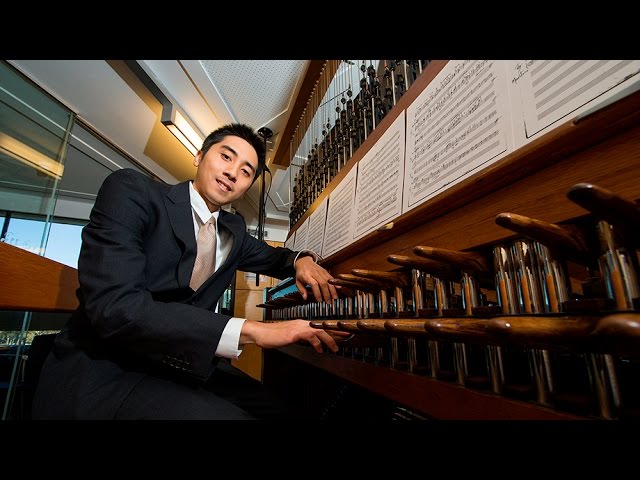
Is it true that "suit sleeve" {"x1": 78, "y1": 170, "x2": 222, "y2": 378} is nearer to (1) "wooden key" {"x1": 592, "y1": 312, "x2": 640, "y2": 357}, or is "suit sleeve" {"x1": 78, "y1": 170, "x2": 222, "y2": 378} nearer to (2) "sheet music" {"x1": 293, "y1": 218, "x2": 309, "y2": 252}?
(1) "wooden key" {"x1": 592, "y1": 312, "x2": 640, "y2": 357}

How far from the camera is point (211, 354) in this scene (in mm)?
969

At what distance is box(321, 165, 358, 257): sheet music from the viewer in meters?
1.60

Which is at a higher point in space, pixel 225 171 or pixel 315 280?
pixel 225 171

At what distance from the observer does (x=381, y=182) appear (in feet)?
4.42

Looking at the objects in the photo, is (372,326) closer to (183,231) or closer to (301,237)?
(183,231)

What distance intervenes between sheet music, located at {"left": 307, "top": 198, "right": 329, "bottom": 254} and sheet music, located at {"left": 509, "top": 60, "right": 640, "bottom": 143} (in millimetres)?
1313

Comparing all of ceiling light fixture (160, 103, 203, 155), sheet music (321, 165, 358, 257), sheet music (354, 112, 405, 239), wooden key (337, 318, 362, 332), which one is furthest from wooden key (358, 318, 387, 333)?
ceiling light fixture (160, 103, 203, 155)

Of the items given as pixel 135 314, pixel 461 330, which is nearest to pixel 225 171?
pixel 135 314

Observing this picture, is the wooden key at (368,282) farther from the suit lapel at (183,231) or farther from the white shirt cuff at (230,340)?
the suit lapel at (183,231)

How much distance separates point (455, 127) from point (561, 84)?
30cm

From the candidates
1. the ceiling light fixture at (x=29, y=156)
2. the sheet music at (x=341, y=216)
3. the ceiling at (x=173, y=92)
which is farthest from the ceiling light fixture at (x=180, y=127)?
the sheet music at (x=341, y=216)

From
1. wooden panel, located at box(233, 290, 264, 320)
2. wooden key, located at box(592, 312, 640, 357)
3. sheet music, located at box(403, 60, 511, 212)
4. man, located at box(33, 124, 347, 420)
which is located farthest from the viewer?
wooden panel, located at box(233, 290, 264, 320)

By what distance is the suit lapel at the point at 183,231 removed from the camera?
129 centimetres

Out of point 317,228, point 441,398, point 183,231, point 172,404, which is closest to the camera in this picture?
point 441,398
